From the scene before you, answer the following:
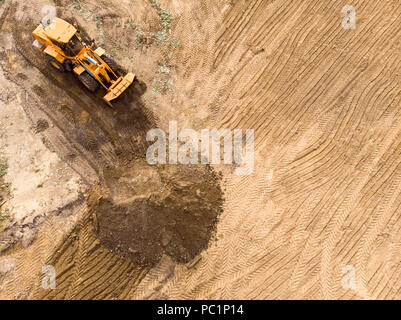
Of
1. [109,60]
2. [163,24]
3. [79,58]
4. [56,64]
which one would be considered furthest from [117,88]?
[163,24]

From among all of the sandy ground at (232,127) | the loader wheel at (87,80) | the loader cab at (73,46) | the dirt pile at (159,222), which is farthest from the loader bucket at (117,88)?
the dirt pile at (159,222)

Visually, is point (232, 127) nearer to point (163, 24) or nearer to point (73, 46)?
point (163, 24)

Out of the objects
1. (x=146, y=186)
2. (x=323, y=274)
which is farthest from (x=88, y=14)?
(x=323, y=274)

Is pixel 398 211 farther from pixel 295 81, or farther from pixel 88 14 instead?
pixel 88 14

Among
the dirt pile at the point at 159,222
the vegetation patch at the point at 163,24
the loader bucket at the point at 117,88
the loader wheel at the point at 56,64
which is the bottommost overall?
the dirt pile at the point at 159,222

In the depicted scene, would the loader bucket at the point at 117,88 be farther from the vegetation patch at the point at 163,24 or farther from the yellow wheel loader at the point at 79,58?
the vegetation patch at the point at 163,24

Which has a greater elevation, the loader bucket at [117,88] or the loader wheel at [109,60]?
the loader wheel at [109,60]
